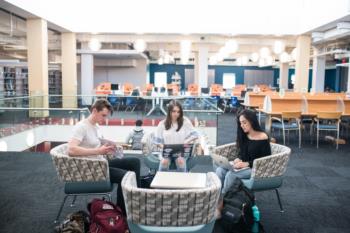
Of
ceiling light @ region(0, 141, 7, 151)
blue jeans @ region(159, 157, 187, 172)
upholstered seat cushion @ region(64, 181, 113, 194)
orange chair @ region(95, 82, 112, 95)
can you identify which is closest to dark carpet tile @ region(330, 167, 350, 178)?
blue jeans @ region(159, 157, 187, 172)

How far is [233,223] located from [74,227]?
1319 millimetres

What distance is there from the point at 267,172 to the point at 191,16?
1046 cm

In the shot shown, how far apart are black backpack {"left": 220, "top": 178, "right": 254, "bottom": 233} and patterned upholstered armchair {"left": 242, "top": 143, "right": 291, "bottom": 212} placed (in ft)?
0.88

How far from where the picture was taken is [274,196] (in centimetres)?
450

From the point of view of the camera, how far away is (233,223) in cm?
313

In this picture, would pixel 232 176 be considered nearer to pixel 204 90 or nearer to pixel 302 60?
pixel 302 60

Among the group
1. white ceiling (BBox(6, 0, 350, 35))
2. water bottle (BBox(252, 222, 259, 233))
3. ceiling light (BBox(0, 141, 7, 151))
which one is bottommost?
ceiling light (BBox(0, 141, 7, 151))

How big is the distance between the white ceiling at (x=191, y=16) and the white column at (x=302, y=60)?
28.1 inches

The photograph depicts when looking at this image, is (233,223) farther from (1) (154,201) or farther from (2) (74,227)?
(2) (74,227)

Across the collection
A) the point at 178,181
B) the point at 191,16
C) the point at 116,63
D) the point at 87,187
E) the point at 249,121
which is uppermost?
the point at 191,16

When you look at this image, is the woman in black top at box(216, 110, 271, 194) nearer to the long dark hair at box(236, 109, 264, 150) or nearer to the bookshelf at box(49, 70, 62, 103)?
the long dark hair at box(236, 109, 264, 150)

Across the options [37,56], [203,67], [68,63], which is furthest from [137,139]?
[203,67]

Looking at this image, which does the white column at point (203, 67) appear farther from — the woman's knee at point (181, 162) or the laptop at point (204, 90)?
the woman's knee at point (181, 162)

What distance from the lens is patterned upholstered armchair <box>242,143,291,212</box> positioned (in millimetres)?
3504
